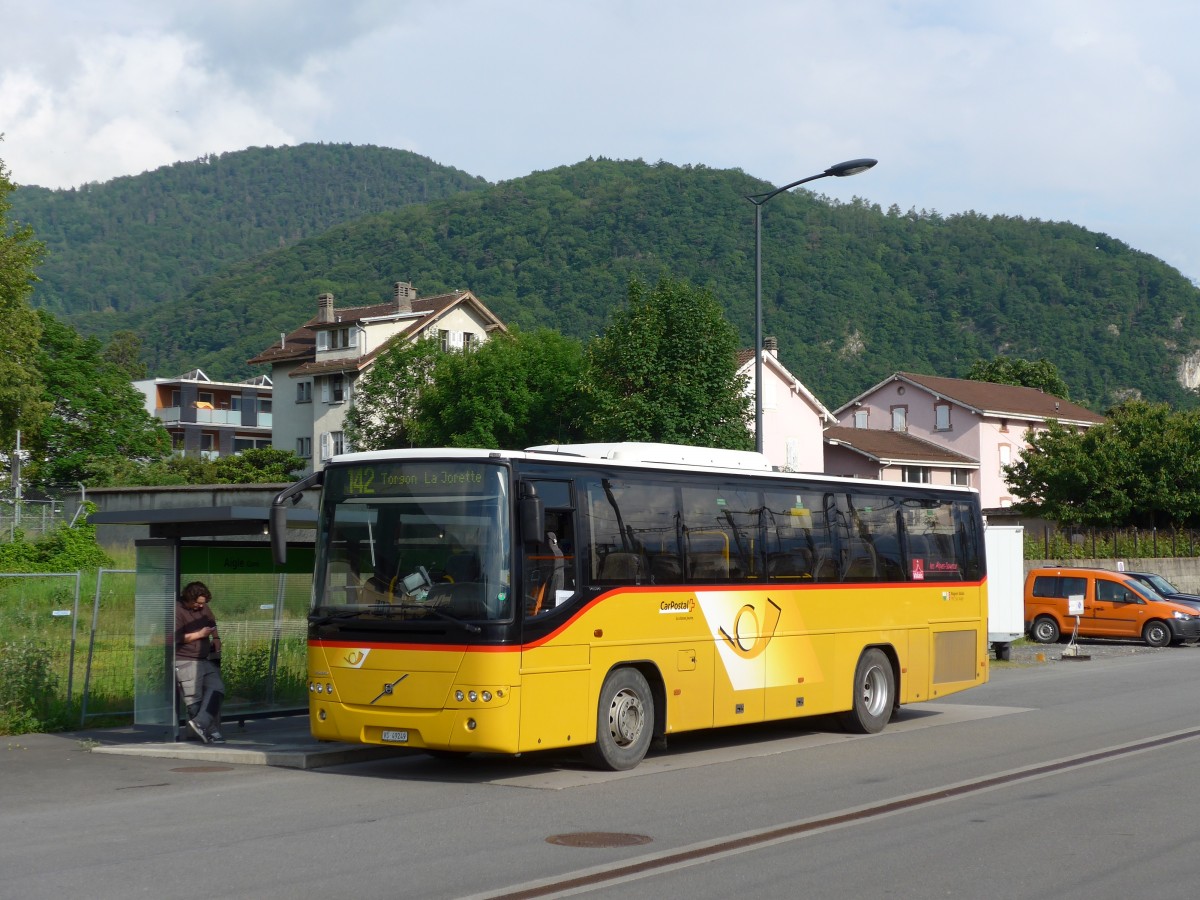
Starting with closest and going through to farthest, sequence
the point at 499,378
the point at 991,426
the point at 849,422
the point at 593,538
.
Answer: the point at 593,538
the point at 499,378
the point at 991,426
the point at 849,422

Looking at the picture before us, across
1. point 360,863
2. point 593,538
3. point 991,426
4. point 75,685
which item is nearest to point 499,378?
point 991,426

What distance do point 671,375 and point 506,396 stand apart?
15337 millimetres

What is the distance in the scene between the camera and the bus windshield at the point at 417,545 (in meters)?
12.6

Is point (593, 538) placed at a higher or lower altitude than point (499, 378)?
lower

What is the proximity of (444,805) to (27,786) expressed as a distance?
13.3ft

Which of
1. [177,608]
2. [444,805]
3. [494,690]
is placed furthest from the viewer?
[177,608]

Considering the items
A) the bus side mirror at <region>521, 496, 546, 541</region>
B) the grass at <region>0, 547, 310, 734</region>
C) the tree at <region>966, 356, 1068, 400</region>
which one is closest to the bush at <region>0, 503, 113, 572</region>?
the grass at <region>0, 547, 310, 734</region>

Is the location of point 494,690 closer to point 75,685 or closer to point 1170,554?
point 75,685

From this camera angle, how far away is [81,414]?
76.8m

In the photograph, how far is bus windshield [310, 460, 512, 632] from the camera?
12.6 metres

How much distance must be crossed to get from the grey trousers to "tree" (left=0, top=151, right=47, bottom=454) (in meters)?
29.7

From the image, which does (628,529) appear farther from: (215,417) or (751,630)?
(215,417)

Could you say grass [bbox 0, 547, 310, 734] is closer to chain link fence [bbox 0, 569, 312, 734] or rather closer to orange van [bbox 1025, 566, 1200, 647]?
chain link fence [bbox 0, 569, 312, 734]

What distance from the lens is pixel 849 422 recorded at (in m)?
91.6
